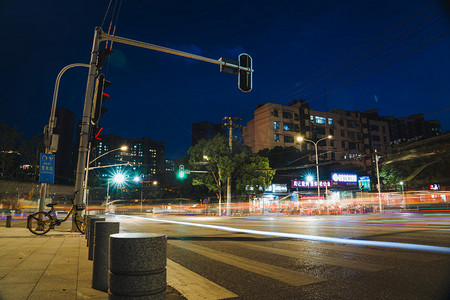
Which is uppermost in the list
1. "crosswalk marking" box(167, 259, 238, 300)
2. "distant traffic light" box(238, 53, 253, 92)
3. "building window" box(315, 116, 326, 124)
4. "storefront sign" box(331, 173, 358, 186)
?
"building window" box(315, 116, 326, 124)

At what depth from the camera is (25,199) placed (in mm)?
30297

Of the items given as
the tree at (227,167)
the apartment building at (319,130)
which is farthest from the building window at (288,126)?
the tree at (227,167)

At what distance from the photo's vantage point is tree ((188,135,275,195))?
37000 millimetres

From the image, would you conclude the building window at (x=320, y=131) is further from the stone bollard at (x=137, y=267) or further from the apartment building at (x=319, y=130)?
the stone bollard at (x=137, y=267)

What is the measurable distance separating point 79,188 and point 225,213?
1204 inches

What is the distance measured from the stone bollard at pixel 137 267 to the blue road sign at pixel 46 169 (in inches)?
446

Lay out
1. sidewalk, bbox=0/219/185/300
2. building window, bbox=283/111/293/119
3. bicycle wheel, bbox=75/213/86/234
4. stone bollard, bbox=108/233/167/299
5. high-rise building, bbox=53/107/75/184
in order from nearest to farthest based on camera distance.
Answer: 1. stone bollard, bbox=108/233/167/299
2. sidewalk, bbox=0/219/185/300
3. bicycle wheel, bbox=75/213/86/234
4. building window, bbox=283/111/293/119
5. high-rise building, bbox=53/107/75/184

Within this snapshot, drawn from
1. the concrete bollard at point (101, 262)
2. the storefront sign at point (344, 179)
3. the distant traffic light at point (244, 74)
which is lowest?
the concrete bollard at point (101, 262)

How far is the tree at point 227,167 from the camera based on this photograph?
37.0m

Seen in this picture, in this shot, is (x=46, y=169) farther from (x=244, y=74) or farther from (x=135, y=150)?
(x=135, y=150)

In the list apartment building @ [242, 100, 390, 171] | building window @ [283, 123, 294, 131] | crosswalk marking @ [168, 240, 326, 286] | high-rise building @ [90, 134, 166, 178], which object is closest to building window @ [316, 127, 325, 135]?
apartment building @ [242, 100, 390, 171]

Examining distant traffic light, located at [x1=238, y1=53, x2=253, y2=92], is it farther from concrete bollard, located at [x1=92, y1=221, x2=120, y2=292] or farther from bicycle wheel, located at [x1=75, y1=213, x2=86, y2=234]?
bicycle wheel, located at [x1=75, y1=213, x2=86, y2=234]

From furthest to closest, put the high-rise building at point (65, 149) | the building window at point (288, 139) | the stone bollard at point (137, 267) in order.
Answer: the high-rise building at point (65, 149)
the building window at point (288, 139)
the stone bollard at point (137, 267)

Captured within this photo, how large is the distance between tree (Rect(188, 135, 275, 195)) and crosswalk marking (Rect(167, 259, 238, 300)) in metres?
31.1
